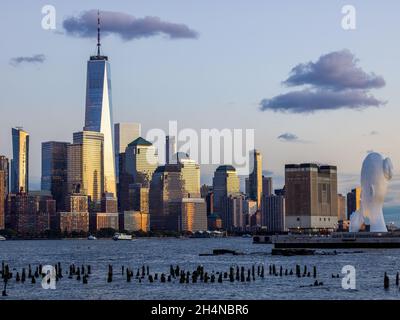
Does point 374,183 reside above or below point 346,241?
above

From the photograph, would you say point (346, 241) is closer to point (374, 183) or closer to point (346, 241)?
point (346, 241)

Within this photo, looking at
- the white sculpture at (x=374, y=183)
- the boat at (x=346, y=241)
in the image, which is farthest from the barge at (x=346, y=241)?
the white sculpture at (x=374, y=183)

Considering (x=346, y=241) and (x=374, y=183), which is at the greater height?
(x=374, y=183)

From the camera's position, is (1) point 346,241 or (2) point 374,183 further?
(1) point 346,241

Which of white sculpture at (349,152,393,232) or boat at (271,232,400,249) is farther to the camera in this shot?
boat at (271,232,400,249)

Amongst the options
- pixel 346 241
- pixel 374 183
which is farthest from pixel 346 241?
pixel 374 183

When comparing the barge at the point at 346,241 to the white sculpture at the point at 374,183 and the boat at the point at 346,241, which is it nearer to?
the boat at the point at 346,241

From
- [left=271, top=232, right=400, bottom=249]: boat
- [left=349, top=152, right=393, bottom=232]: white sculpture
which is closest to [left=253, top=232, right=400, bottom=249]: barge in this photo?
[left=271, top=232, right=400, bottom=249]: boat

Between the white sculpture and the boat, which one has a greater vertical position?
the white sculpture

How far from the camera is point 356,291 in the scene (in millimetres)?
73938

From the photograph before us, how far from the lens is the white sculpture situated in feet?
561

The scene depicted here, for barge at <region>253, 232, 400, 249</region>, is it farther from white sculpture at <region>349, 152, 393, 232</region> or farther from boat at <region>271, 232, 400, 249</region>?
white sculpture at <region>349, 152, 393, 232</region>

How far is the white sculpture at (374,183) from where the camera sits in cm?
17088

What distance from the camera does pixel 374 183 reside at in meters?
171
